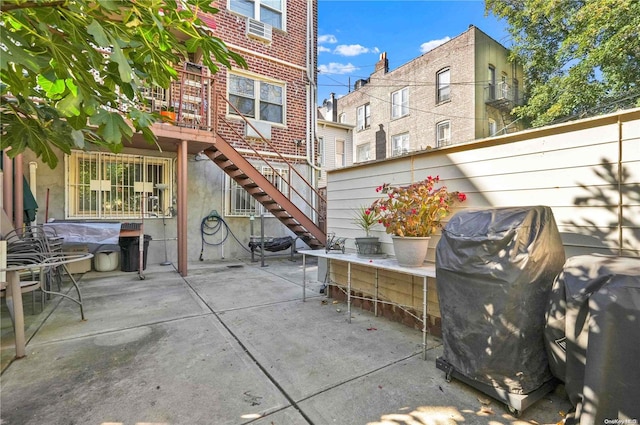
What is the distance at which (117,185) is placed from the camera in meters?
6.65

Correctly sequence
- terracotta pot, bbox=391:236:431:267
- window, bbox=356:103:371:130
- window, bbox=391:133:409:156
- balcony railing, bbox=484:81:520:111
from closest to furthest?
terracotta pot, bbox=391:236:431:267, balcony railing, bbox=484:81:520:111, window, bbox=391:133:409:156, window, bbox=356:103:371:130

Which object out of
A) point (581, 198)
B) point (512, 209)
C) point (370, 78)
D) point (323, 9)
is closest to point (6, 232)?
point (512, 209)

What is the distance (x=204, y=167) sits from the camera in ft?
24.6

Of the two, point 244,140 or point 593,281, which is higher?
point 244,140

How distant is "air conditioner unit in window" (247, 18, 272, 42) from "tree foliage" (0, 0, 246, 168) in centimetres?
742

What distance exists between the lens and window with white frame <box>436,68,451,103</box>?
13539 millimetres

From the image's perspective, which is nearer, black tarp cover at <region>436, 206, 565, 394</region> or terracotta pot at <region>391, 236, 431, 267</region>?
black tarp cover at <region>436, 206, 565, 394</region>

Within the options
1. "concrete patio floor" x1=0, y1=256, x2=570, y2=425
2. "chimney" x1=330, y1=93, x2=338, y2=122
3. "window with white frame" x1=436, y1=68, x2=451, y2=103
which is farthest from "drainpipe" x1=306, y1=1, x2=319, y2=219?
"chimney" x1=330, y1=93, x2=338, y2=122

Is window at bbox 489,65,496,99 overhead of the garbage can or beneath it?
overhead

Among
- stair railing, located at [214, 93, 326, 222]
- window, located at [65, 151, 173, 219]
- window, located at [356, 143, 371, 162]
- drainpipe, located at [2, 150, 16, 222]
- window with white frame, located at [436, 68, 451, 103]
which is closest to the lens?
drainpipe, located at [2, 150, 16, 222]

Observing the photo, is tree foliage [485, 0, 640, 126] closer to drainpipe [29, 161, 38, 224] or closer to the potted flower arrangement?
the potted flower arrangement

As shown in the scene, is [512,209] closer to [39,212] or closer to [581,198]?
[581,198]

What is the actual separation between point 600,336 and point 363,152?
17.9 m

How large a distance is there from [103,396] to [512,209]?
3.05 metres
